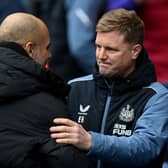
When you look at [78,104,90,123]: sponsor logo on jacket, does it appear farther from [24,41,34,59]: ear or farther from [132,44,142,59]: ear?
[24,41,34,59]: ear

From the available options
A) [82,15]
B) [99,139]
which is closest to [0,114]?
[99,139]

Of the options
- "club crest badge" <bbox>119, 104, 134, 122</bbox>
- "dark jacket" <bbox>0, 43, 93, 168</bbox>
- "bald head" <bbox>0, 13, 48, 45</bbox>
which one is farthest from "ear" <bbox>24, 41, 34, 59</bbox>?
"club crest badge" <bbox>119, 104, 134, 122</bbox>

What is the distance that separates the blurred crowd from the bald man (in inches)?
82.4

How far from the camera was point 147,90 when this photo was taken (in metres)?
4.75

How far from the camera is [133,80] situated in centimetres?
475

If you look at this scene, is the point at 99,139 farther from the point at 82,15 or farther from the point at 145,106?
the point at 82,15

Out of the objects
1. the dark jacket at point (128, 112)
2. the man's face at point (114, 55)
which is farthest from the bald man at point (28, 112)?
the man's face at point (114, 55)

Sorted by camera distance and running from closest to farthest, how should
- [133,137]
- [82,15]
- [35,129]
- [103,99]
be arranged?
[35,129], [133,137], [103,99], [82,15]

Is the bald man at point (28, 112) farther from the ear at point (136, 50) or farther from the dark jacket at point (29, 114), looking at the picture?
the ear at point (136, 50)

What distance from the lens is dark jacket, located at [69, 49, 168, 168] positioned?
4.45m

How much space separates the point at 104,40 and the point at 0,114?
93 centimetres

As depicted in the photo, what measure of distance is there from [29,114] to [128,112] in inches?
30.0

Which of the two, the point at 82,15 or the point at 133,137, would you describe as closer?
the point at 133,137

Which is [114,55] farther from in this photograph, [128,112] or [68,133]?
[68,133]
